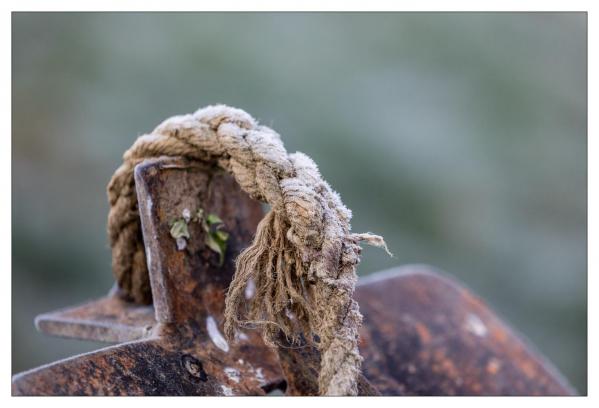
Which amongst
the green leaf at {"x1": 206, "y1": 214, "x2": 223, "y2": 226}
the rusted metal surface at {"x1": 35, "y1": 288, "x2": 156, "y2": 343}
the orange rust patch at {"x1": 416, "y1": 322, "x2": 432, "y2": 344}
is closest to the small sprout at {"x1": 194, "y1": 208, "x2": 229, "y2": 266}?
the green leaf at {"x1": 206, "y1": 214, "x2": 223, "y2": 226}

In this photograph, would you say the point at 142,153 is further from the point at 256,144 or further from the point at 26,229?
the point at 26,229

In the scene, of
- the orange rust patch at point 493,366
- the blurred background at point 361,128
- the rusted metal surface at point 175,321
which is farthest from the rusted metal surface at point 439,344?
the blurred background at point 361,128

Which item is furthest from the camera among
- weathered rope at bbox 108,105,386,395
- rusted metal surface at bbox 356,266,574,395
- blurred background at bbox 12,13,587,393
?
blurred background at bbox 12,13,587,393

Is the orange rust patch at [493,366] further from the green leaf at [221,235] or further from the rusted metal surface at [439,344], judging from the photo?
the green leaf at [221,235]

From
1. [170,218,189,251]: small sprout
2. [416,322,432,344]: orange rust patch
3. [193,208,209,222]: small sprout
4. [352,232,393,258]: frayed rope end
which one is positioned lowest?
[416,322,432,344]: orange rust patch

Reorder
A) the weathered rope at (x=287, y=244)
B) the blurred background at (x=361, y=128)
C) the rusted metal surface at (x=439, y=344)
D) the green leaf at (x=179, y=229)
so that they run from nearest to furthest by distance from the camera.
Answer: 1. the weathered rope at (x=287, y=244)
2. the green leaf at (x=179, y=229)
3. the rusted metal surface at (x=439, y=344)
4. the blurred background at (x=361, y=128)

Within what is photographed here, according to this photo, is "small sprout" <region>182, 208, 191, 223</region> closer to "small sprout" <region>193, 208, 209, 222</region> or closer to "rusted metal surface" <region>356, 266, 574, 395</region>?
"small sprout" <region>193, 208, 209, 222</region>

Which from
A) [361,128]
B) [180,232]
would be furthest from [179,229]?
[361,128]
